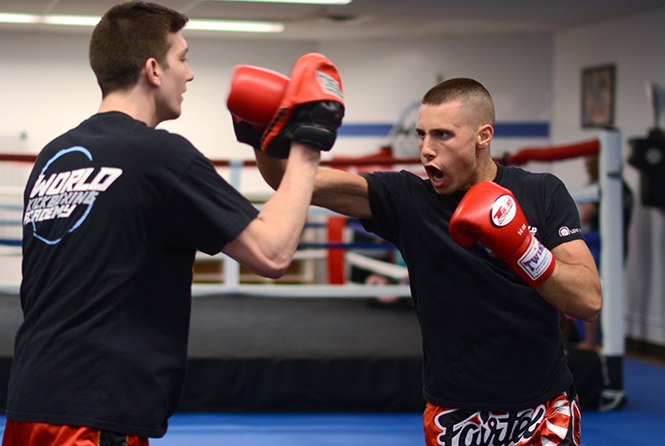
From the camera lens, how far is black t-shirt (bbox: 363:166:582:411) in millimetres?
1470

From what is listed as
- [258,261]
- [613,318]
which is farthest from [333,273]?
[258,261]

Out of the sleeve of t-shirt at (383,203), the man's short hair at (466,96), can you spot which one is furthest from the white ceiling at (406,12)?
the sleeve of t-shirt at (383,203)

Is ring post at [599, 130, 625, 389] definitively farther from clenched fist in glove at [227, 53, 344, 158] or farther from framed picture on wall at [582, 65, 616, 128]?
framed picture on wall at [582, 65, 616, 128]

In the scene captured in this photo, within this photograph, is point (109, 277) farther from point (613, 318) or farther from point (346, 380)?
point (613, 318)

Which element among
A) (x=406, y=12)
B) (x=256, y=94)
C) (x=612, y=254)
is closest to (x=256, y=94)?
(x=256, y=94)

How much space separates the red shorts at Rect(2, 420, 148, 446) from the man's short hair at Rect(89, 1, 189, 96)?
536 mm

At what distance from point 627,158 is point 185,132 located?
4.02 metres

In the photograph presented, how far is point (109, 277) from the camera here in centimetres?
103

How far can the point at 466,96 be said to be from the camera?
1580 millimetres

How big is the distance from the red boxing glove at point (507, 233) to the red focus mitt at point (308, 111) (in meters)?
0.35

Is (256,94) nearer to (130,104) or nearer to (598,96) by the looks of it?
(130,104)

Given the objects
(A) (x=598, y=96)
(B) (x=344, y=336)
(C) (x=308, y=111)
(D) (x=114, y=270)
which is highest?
(A) (x=598, y=96)

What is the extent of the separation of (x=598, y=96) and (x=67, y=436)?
5590 mm

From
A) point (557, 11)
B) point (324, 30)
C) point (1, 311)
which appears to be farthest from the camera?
point (324, 30)
